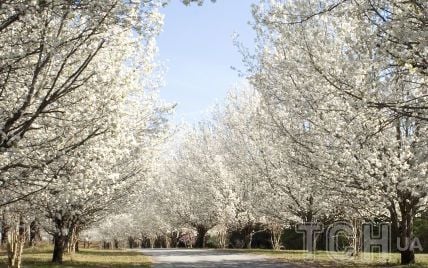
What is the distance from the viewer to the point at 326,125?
15.9 metres

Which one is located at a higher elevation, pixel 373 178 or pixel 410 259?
pixel 373 178

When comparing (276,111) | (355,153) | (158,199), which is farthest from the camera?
(158,199)

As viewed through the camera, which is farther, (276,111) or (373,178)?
(276,111)

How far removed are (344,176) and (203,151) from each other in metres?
27.0

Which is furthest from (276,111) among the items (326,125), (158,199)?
(158,199)

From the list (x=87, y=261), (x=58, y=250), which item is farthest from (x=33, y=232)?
(x=58, y=250)

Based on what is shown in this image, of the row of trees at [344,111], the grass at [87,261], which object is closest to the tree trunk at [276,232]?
the row of trees at [344,111]

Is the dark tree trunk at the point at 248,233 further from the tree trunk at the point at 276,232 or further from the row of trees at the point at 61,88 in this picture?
the row of trees at the point at 61,88

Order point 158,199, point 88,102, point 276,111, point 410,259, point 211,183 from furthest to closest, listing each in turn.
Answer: point 158,199
point 211,183
point 276,111
point 410,259
point 88,102

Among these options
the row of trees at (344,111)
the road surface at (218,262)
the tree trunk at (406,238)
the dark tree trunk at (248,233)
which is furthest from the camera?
the dark tree trunk at (248,233)

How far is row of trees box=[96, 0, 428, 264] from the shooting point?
9.65 meters

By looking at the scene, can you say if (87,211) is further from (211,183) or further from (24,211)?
(211,183)

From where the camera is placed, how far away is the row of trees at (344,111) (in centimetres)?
965

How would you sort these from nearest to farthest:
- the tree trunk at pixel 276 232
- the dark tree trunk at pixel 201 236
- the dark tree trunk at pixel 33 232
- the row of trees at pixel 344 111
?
1. the row of trees at pixel 344 111
2. the dark tree trunk at pixel 33 232
3. the tree trunk at pixel 276 232
4. the dark tree trunk at pixel 201 236
